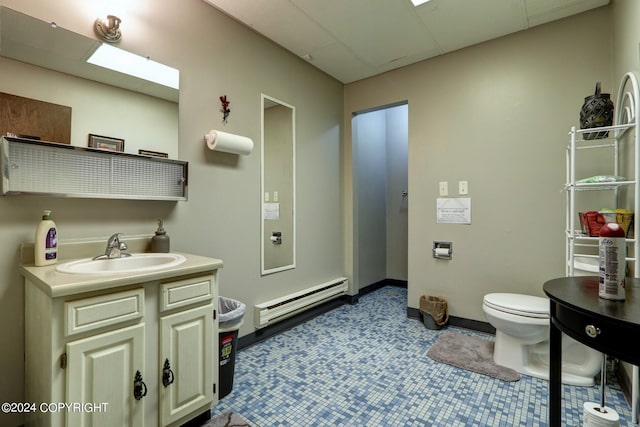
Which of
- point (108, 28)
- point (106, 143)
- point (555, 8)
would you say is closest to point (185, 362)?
point (106, 143)

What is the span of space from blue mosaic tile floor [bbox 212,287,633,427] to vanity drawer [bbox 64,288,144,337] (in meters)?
0.78

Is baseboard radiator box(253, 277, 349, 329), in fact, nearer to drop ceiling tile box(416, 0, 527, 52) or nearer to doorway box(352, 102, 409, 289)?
doorway box(352, 102, 409, 289)

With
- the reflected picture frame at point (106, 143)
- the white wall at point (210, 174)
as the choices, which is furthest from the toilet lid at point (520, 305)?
the reflected picture frame at point (106, 143)

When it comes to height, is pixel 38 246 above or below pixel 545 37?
below

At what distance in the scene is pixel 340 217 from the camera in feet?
11.3

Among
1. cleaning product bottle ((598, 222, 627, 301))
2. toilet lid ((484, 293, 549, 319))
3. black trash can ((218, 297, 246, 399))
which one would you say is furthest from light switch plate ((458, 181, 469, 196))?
black trash can ((218, 297, 246, 399))

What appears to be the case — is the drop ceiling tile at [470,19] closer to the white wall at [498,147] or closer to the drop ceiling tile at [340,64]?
the white wall at [498,147]

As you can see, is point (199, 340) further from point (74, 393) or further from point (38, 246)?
point (38, 246)

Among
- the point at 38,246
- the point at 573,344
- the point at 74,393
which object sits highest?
the point at 38,246

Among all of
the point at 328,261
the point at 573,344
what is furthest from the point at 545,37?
the point at 328,261

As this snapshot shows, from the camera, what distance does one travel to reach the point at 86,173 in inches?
60.5

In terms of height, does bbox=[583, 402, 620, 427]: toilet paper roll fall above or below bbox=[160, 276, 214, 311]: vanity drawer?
below

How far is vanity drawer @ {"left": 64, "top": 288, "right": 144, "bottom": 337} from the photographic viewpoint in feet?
3.50

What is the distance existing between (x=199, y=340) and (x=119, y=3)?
73.6 inches
